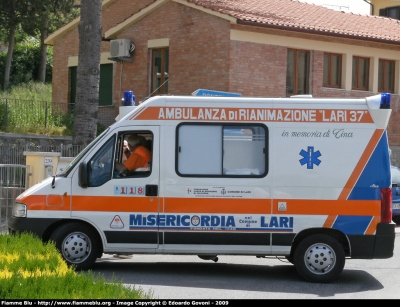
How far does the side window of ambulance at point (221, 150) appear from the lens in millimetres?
10336

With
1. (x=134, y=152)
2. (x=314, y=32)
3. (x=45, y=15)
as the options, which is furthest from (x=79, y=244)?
(x=45, y=15)

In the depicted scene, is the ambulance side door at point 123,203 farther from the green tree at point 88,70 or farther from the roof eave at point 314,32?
the roof eave at point 314,32

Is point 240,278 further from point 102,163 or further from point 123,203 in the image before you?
point 102,163

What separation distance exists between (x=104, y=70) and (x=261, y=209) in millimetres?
18157

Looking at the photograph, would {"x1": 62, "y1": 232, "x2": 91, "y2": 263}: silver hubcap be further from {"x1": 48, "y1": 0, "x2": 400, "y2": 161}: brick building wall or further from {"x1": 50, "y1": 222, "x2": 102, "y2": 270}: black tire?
{"x1": 48, "y1": 0, "x2": 400, "y2": 161}: brick building wall

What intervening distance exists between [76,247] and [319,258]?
340 cm

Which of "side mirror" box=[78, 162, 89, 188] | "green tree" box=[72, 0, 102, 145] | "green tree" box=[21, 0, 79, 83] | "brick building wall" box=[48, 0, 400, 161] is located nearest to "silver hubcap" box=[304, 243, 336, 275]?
"side mirror" box=[78, 162, 89, 188]

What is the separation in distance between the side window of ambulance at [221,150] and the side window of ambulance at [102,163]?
3.16ft

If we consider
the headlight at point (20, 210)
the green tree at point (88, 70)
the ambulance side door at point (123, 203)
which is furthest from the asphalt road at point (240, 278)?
the green tree at point (88, 70)

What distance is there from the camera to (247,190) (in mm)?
10281

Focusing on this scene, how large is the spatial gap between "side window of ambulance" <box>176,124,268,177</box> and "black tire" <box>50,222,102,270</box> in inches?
61.7

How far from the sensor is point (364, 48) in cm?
2569

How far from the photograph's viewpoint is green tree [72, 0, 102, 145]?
616 inches

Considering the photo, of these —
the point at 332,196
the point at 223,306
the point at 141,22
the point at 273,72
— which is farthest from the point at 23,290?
the point at 141,22
